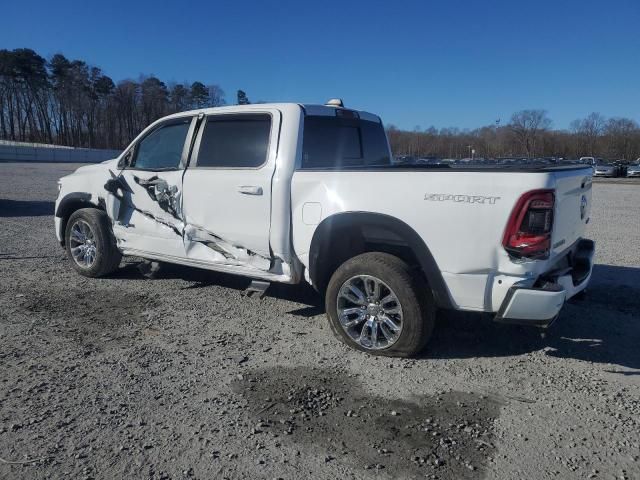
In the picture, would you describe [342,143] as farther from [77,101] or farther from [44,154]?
[77,101]

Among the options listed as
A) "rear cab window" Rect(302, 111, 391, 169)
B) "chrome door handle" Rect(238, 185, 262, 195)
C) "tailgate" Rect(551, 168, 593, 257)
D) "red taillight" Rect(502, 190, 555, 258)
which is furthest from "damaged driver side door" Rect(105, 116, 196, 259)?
"tailgate" Rect(551, 168, 593, 257)

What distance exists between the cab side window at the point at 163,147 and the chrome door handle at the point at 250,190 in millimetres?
1022

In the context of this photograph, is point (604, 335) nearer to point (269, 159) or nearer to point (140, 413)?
point (269, 159)

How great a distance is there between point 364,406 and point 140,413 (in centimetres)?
142

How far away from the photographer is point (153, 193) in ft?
18.2

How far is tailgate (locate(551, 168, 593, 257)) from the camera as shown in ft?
11.7

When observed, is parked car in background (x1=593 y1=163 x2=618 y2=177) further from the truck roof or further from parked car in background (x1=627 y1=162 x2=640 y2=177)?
the truck roof

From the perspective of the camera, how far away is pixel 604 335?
4586mm

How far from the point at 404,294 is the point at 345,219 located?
0.76 m

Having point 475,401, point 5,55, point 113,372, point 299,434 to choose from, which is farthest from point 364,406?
point 5,55

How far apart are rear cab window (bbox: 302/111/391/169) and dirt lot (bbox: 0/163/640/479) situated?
5.14 ft

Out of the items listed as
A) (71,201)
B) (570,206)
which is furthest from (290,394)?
(71,201)

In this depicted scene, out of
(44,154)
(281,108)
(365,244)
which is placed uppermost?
(44,154)

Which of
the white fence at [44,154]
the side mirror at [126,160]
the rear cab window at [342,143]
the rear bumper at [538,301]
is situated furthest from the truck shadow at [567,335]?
the white fence at [44,154]
